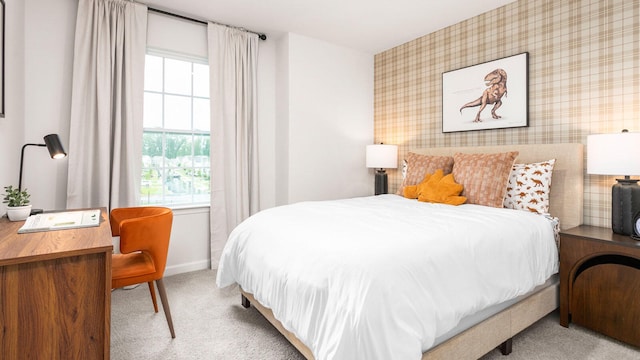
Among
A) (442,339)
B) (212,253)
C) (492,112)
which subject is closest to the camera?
(442,339)

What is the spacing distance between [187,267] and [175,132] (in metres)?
1.40

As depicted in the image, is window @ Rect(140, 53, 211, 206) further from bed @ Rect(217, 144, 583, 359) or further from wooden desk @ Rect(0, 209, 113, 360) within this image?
wooden desk @ Rect(0, 209, 113, 360)

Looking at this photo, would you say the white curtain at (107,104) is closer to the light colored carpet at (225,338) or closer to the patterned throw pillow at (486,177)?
the light colored carpet at (225,338)

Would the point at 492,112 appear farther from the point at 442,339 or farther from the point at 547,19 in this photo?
the point at 442,339

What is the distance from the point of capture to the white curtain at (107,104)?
2703 mm

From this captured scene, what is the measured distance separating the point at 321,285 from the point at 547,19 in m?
2.97

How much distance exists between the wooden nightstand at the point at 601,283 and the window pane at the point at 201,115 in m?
3.35

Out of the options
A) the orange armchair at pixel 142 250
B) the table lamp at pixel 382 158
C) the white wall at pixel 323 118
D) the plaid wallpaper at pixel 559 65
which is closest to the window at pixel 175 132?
the white wall at pixel 323 118

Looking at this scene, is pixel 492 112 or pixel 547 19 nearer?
pixel 547 19

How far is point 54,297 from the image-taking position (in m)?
1.28

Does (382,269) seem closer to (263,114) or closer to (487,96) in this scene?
(487,96)

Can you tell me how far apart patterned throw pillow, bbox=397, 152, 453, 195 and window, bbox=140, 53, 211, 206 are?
7.04 feet

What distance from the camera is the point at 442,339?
5.01ft

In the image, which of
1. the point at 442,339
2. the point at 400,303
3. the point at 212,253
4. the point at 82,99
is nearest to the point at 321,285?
the point at 400,303
